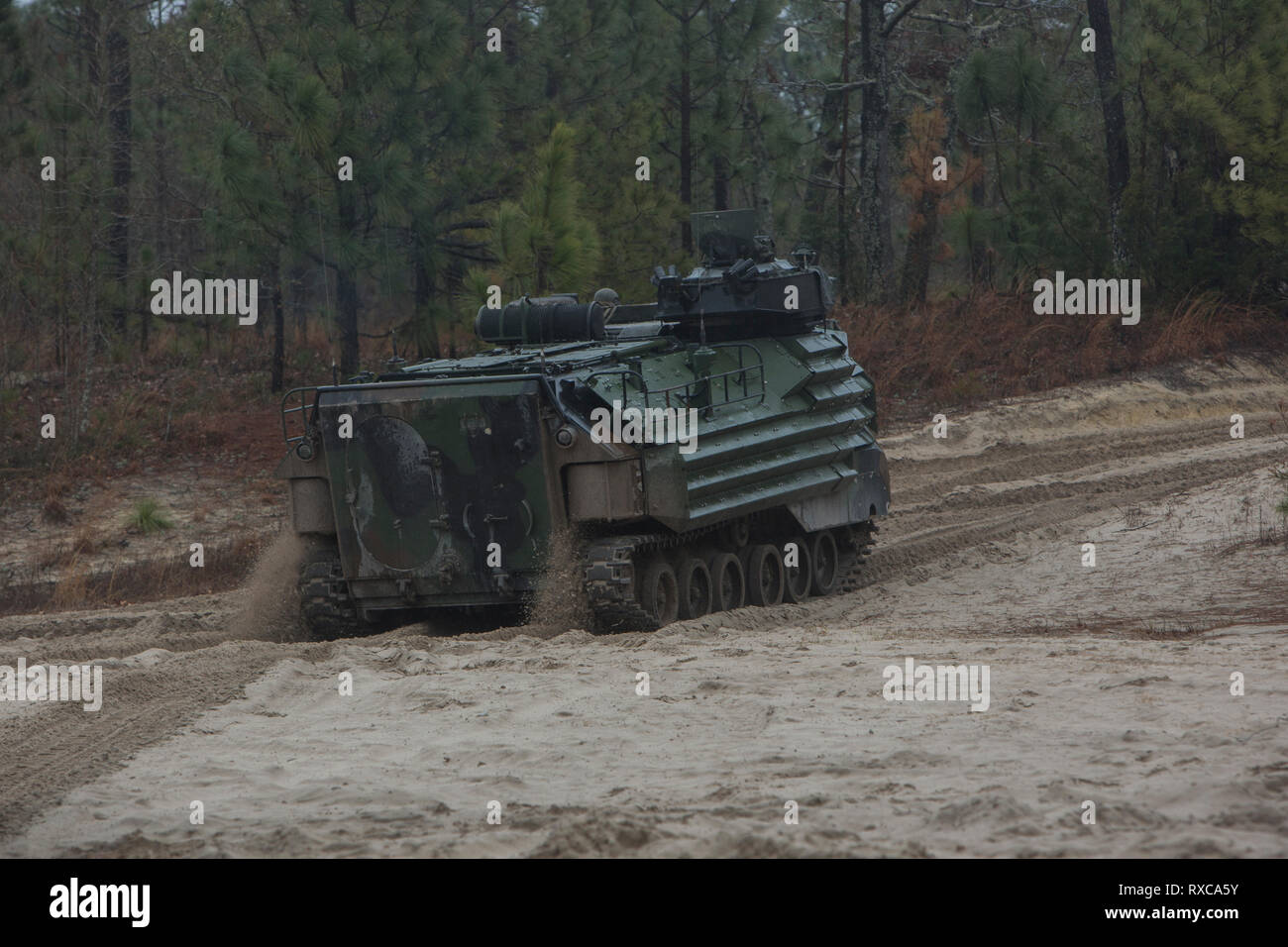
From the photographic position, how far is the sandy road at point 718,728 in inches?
234

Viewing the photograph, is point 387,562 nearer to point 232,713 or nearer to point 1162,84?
point 232,713

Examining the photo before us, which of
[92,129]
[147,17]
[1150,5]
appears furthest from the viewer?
[147,17]

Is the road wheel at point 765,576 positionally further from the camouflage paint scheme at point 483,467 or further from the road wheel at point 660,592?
the road wheel at point 660,592

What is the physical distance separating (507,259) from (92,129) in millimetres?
6185

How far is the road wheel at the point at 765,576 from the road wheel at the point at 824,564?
2.03ft

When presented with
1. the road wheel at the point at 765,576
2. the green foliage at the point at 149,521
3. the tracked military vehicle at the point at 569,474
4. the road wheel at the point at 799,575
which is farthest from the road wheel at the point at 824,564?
the green foliage at the point at 149,521

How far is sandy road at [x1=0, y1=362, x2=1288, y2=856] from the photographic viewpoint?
19.5ft

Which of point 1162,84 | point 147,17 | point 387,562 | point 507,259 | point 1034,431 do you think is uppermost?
point 147,17

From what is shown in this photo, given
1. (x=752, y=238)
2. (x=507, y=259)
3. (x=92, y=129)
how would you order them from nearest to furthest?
(x=752, y=238) → (x=507, y=259) → (x=92, y=129)

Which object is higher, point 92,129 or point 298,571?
point 92,129

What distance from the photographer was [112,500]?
58.1ft

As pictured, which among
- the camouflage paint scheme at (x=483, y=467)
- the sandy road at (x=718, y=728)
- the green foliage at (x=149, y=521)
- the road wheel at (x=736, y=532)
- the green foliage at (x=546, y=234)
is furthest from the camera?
the green foliage at (x=546, y=234)

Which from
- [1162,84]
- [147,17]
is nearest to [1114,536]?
[1162,84]

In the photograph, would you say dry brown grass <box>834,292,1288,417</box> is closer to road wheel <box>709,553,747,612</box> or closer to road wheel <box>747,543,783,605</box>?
road wheel <box>747,543,783,605</box>
